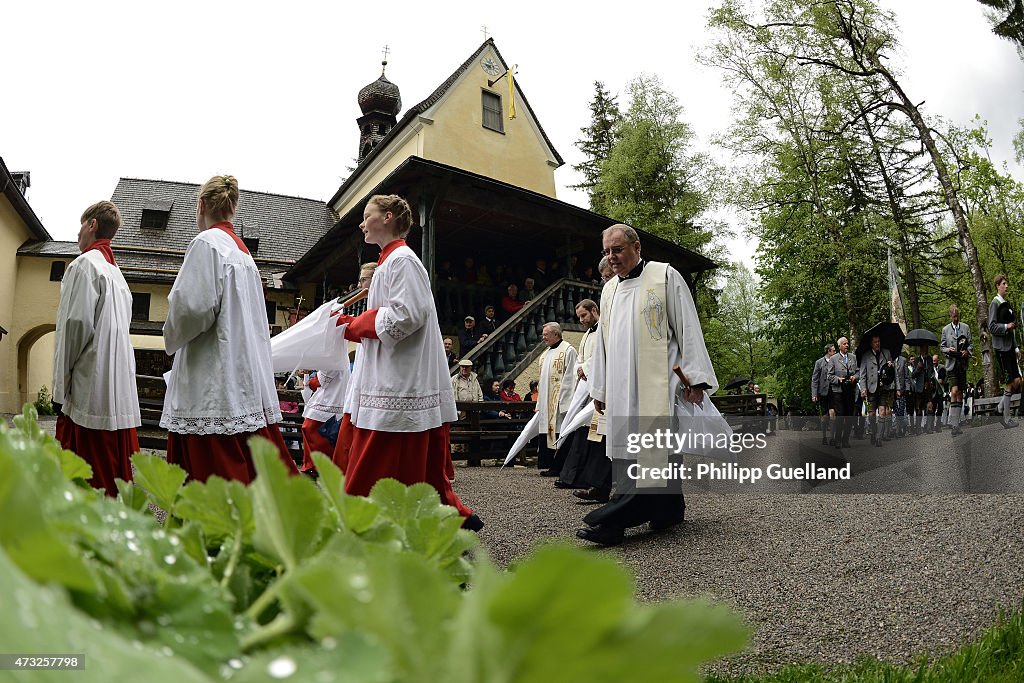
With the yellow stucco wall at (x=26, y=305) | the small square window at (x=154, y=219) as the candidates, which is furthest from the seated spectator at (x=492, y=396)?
the small square window at (x=154, y=219)

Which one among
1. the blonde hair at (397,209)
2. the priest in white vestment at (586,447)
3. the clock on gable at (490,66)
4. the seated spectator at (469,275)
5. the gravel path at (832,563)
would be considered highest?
the clock on gable at (490,66)

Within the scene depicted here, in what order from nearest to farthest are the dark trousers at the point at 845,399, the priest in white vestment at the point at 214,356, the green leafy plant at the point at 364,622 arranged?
the green leafy plant at the point at 364,622 < the priest in white vestment at the point at 214,356 < the dark trousers at the point at 845,399

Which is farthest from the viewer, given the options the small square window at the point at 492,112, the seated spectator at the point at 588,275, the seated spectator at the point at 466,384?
the small square window at the point at 492,112

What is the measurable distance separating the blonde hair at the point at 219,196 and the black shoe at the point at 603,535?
289 cm

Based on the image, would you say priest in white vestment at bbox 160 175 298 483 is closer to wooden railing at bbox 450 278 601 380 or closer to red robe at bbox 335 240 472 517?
red robe at bbox 335 240 472 517

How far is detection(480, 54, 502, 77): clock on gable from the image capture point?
2313 centimetres

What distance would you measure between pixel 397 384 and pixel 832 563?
2.60m

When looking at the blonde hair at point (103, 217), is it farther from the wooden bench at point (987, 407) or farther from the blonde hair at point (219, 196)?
the wooden bench at point (987, 407)

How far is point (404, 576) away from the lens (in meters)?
0.17

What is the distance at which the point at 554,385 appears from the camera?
916cm

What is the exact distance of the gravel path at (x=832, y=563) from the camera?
9.64 ft

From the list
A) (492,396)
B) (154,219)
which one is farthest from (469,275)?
(154,219)

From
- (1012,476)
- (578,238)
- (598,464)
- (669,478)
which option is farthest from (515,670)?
(578,238)

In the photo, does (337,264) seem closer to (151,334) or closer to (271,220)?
(151,334)
